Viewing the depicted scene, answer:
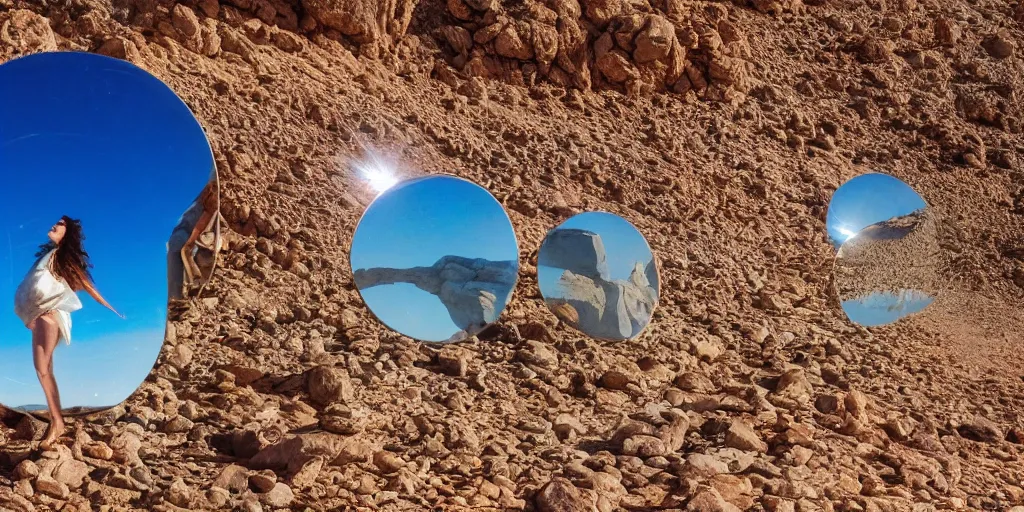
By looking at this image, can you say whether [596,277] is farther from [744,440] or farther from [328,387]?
[328,387]

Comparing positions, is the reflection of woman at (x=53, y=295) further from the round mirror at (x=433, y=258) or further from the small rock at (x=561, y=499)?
the small rock at (x=561, y=499)

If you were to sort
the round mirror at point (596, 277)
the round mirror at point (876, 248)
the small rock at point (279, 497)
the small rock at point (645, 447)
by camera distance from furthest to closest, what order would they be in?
the round mirror at point (876, 248)
the round mirror at point (596, 277)
the small rock at point (645, 447)
the small rock at point (279, 497)

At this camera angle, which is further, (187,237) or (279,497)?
(187,237)

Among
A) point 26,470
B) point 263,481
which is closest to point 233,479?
point 263,481

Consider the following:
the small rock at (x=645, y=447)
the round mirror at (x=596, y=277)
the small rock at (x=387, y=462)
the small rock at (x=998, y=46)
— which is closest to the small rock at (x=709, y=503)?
the small rock at (x=645, y=447)

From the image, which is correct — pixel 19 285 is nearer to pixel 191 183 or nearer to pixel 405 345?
pixel 191 183

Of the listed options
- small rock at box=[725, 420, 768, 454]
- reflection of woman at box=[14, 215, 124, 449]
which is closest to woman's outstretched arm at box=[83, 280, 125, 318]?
reflection of woman at box=[14, 215, 124, 449]
